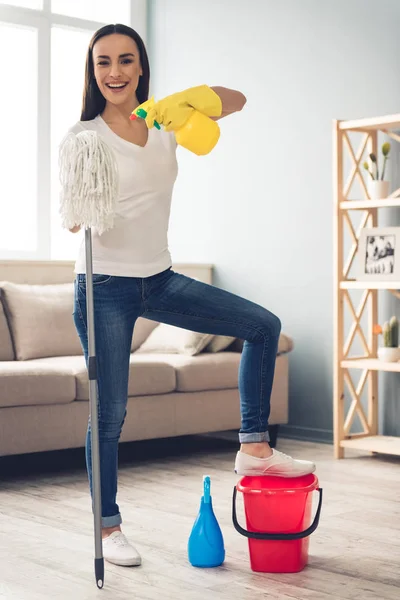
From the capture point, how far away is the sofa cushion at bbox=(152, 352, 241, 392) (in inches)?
174

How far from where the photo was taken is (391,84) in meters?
4.55

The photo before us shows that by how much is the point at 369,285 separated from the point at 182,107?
7.18ft

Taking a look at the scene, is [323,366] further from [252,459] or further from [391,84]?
[252,459]

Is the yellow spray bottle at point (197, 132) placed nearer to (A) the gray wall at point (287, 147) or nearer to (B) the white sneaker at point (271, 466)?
(B) the white sneaker at point (271, 466)

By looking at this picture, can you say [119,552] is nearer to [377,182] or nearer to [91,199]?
[91,199]

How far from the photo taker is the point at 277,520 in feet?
8.10

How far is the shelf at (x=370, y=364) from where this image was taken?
4180mm

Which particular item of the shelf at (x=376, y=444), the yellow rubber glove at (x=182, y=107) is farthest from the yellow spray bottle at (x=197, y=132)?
the shelf at (x=376, y=444)

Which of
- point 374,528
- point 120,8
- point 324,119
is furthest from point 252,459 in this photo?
point 120,8

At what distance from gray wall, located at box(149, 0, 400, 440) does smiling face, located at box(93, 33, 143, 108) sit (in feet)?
7.71

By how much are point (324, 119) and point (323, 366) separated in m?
1.26

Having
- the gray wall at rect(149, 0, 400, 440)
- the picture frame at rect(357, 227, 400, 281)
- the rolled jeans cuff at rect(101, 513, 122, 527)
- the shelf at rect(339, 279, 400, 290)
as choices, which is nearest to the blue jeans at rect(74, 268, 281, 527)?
the rolled jeans cuff at rect(101, 513, 122, 527)

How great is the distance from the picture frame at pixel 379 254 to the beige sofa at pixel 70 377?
1.98ft

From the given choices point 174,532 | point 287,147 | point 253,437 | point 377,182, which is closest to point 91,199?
point 253,437
